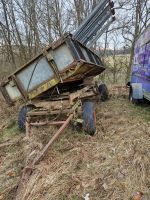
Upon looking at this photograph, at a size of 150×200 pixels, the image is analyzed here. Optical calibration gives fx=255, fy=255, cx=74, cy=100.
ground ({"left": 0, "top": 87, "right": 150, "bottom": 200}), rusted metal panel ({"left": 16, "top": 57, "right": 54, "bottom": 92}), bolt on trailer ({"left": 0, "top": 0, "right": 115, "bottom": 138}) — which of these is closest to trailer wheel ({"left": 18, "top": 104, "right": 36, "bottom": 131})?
bolt on trailer ({"left": 0, "top": 0, "right": 115, "bottom": 138})

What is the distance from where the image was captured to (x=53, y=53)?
5566 mm

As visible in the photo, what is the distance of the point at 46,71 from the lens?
5.74 meters

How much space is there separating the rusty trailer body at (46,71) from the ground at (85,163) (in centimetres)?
100

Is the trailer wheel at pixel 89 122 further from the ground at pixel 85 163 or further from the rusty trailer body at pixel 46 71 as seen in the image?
the rusty trailer body at pixel 46 71

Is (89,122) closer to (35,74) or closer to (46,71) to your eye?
(46,71)

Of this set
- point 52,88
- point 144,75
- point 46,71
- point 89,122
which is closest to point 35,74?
point 46,71

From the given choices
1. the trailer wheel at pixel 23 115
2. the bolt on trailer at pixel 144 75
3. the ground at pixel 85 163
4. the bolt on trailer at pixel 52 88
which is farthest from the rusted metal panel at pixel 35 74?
the bolt on trailer at pixel 144 75

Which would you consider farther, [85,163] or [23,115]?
[23,115]

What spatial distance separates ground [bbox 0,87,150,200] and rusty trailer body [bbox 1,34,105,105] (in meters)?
1.00

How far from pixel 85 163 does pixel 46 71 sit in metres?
2.41

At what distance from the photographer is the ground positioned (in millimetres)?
3494

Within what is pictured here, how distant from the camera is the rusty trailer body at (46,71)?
17.7 feet

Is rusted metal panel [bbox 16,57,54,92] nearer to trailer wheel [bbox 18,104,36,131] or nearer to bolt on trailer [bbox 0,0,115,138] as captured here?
bolt on trailer [bbox 0,0,115,138]

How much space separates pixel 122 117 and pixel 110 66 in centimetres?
1291
